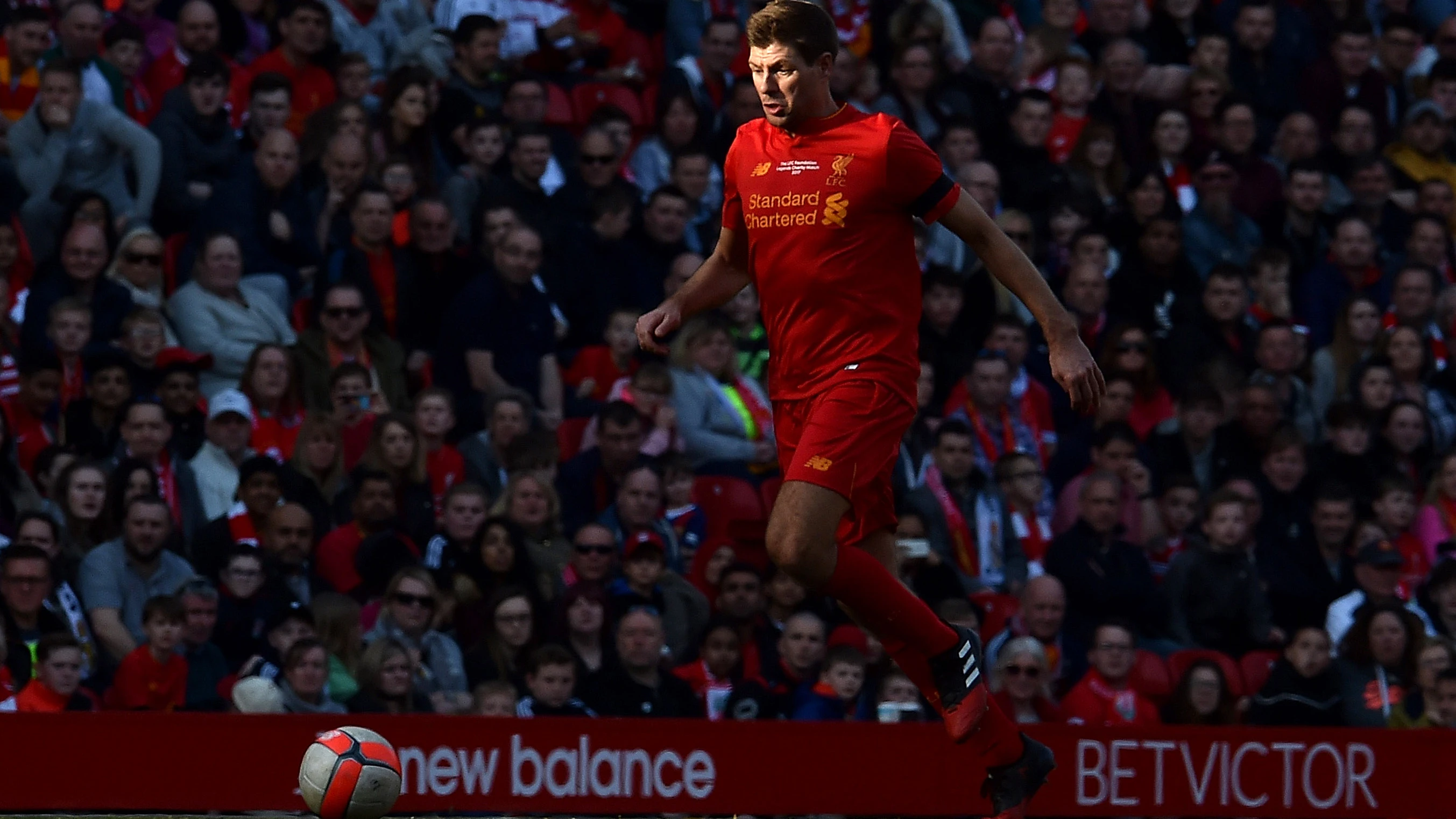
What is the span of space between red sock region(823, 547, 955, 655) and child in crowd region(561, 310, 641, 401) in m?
5.45

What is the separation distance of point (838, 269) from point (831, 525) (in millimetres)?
759

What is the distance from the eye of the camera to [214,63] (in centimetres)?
1241

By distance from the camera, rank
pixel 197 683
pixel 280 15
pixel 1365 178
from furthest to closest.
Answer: pixel 1365 178, pixel 280 15, pixel 197 683

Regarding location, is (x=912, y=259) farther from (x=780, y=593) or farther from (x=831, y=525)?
(x=780, y=593)

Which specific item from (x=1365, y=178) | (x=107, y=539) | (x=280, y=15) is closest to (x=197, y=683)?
(x=107, y=539)

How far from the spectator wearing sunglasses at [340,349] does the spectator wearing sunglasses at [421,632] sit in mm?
1488

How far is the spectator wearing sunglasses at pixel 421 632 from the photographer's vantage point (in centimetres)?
1058

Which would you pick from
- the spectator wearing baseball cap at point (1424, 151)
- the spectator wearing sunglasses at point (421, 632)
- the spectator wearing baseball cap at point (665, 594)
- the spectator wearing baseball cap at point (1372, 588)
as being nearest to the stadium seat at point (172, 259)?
the spectator wearing sunglasses at point (421, 632)

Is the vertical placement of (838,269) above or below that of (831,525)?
above

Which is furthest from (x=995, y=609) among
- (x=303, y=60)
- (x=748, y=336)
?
(x=303, y=60)

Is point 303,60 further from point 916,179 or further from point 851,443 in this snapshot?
point 851,443

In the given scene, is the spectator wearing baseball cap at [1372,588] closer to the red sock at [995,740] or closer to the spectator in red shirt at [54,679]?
the red sock at [995,740]

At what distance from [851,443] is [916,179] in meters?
0.79

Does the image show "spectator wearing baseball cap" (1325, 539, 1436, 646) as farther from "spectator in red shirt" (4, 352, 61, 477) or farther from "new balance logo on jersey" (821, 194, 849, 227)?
"spectator in red shirt" (4, 352, 61, 477)
